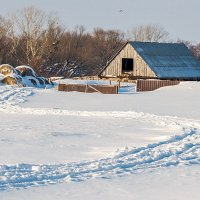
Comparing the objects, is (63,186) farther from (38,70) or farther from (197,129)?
(38,70)

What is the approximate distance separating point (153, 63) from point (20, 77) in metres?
11.2

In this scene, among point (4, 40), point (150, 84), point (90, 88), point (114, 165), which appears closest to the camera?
point (114, 165)

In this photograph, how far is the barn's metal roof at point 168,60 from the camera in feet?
143

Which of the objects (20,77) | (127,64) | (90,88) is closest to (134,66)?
(127,64)

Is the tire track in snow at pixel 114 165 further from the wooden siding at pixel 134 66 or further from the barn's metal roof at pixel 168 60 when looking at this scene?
the wooden siding at pixel 134 66

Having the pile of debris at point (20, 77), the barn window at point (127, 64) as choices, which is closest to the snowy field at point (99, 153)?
the pile of debris at point (20, 77)

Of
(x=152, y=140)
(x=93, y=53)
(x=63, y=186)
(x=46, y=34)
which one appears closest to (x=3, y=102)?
(x=152, y=140)

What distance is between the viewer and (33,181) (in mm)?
9023

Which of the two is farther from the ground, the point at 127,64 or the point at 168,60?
the point at 168,60

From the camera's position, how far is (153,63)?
4394 cm

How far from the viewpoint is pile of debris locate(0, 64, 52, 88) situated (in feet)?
124

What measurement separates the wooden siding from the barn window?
51cm

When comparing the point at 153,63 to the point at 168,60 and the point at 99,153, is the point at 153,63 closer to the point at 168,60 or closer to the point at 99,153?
the point at 168,60

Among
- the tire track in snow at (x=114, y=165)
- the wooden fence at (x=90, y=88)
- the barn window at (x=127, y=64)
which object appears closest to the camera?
the tire track in snow at (x=114, y=165)
